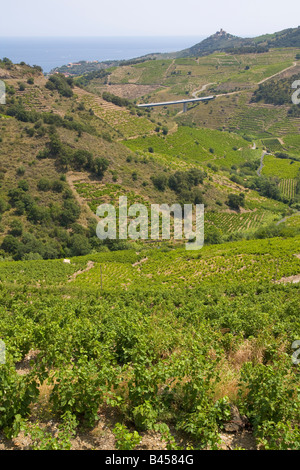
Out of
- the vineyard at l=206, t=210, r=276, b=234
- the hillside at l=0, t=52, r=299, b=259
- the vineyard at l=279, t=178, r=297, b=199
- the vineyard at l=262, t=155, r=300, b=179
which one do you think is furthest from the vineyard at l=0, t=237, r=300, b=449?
the vineyard at l=262, t=155, r=300, b=179

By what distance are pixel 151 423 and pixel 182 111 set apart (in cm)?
15607

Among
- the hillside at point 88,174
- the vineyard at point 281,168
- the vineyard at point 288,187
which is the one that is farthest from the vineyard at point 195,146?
the vineyard at point 288,187

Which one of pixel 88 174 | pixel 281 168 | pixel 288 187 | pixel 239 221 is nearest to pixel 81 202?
pixel 88 174

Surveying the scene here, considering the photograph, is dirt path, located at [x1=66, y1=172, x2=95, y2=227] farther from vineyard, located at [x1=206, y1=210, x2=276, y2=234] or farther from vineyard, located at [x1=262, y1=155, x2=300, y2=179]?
vineyard, located at [x1=262, y1=155, x2=300, y2=179]

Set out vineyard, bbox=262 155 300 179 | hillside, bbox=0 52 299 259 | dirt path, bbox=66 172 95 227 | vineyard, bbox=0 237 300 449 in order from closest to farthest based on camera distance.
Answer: vineyard, bbox=0 237 300 449
hillside, bbox=0 52 299 259
dirt path, bbox=66 172 95 227
vineyard, bbox=262 155 300 179

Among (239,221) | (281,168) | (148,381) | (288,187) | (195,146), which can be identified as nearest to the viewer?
(148,381)

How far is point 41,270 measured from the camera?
104 ft

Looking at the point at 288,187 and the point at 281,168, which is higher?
the point at 281,168

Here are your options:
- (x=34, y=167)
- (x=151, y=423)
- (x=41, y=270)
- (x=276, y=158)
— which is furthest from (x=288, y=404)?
(x=276, y=158)

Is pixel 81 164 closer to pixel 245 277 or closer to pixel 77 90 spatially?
pixel 245 277

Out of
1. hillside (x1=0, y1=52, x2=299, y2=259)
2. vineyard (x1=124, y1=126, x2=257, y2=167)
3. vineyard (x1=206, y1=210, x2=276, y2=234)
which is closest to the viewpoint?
hillside (x1=0, y1=52, x2=299, y2=259)

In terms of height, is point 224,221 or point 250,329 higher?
point 250,329

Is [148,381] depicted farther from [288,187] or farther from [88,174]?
[288,187]

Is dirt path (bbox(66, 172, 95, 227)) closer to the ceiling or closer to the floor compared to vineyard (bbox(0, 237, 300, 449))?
closer to the floor
